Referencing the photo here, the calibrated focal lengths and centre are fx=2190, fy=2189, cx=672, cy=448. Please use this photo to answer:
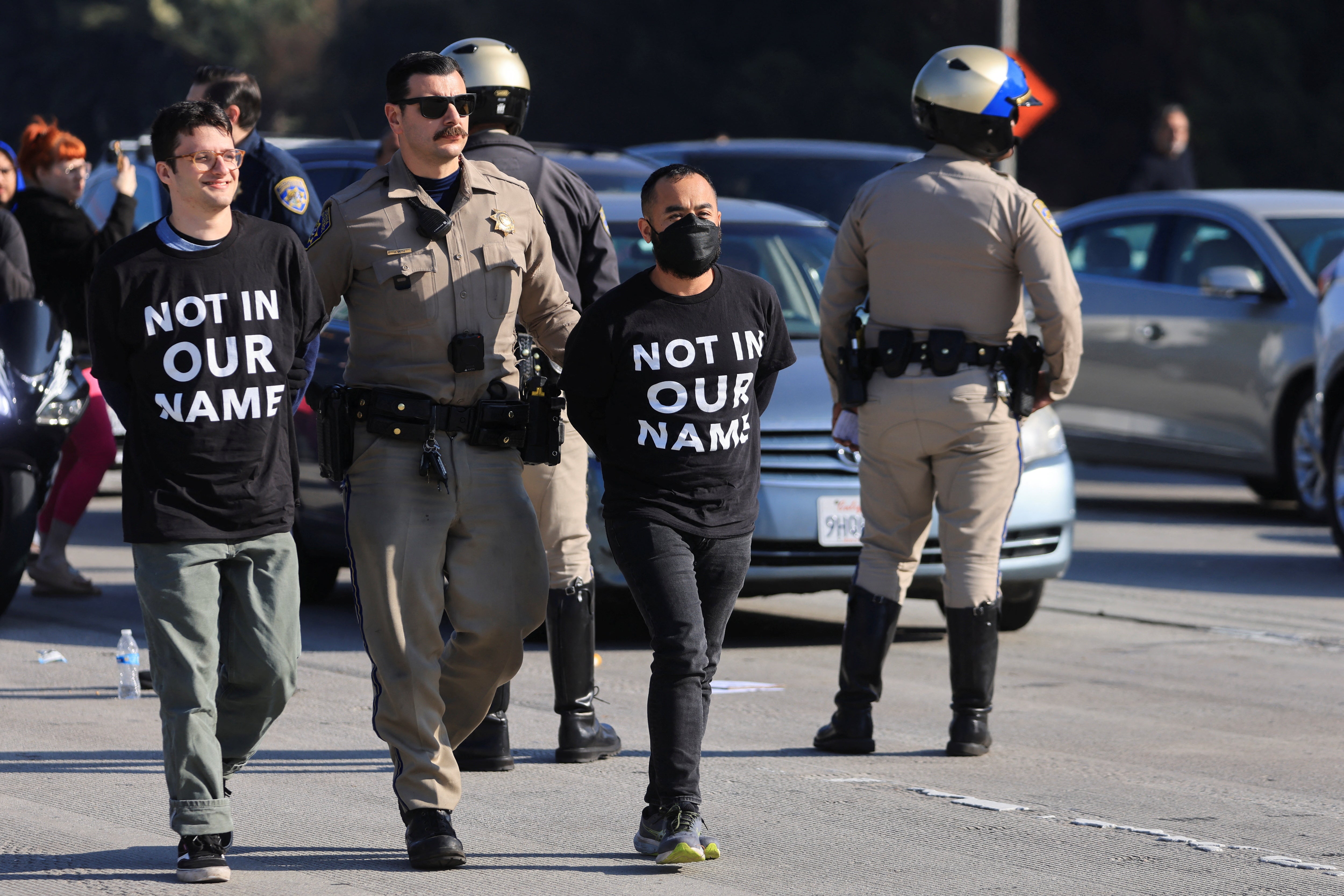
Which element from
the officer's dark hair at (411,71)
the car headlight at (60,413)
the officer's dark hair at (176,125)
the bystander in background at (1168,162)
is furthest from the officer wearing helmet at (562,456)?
the bystander in background at (1168,162)

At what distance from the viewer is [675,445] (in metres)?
5.06

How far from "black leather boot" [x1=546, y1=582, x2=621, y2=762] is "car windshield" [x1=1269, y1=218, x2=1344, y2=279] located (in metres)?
6.82

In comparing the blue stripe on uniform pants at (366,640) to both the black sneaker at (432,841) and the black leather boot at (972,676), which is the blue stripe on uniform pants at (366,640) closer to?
the black sneaker at (432,841)

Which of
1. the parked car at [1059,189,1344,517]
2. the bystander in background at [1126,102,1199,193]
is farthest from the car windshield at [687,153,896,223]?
the bystander in background at [1126,102,1199,193]

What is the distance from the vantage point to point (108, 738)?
21.3 feet

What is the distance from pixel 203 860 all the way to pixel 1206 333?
8.59m

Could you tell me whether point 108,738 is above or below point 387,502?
below

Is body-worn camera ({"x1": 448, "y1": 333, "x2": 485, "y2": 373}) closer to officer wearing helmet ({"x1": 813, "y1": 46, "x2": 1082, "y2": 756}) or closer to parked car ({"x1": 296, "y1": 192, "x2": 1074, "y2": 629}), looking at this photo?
officer wearing helmet ({"x1": 813, "y1": 46, "x2": 1082, "y2": 756})

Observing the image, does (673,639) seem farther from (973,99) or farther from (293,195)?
(293,195)

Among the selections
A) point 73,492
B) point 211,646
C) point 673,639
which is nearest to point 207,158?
point 211,646

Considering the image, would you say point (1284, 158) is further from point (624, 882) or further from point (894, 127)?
point (624, 882)

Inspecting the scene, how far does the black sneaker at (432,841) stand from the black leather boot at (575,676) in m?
1.21

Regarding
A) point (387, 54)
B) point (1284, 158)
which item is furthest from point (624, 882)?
point (387, 54)

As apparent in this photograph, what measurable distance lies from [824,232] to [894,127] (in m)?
25.1
